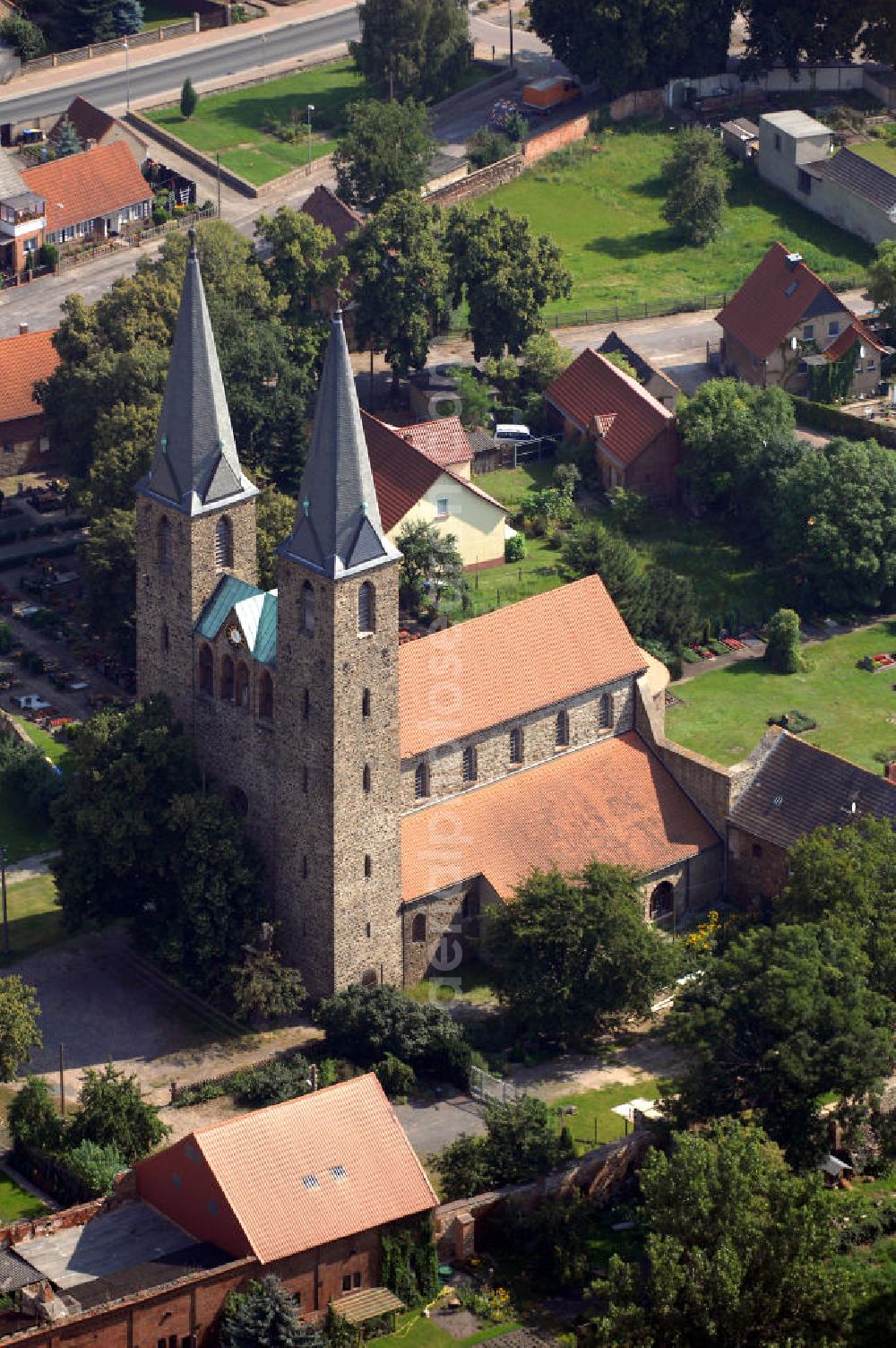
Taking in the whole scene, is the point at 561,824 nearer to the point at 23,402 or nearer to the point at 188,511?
the point at 188,511

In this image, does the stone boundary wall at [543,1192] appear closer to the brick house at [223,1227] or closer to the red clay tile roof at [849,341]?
the brick house at [223,1227]

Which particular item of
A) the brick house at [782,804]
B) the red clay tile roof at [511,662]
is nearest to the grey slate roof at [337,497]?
the red clay tile roof at [511,662]

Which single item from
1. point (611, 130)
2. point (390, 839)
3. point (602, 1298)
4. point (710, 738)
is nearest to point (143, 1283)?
point (602, 1298)

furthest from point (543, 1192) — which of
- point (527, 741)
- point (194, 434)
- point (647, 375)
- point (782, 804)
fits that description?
point (647, 375)

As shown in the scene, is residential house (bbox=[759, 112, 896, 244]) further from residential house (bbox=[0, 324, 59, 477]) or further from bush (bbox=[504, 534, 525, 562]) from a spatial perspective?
residential house (bbox=[0, 324, 59, 477])

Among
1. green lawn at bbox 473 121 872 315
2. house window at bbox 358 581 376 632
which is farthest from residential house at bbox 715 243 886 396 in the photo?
house window at bbox 358 581 376 632

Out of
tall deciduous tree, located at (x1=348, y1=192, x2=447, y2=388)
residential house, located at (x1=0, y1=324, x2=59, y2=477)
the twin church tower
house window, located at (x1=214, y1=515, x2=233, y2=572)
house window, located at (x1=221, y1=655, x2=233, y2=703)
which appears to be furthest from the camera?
residential house, located at (x1=0, y1=324, x2=59, y2=477)
